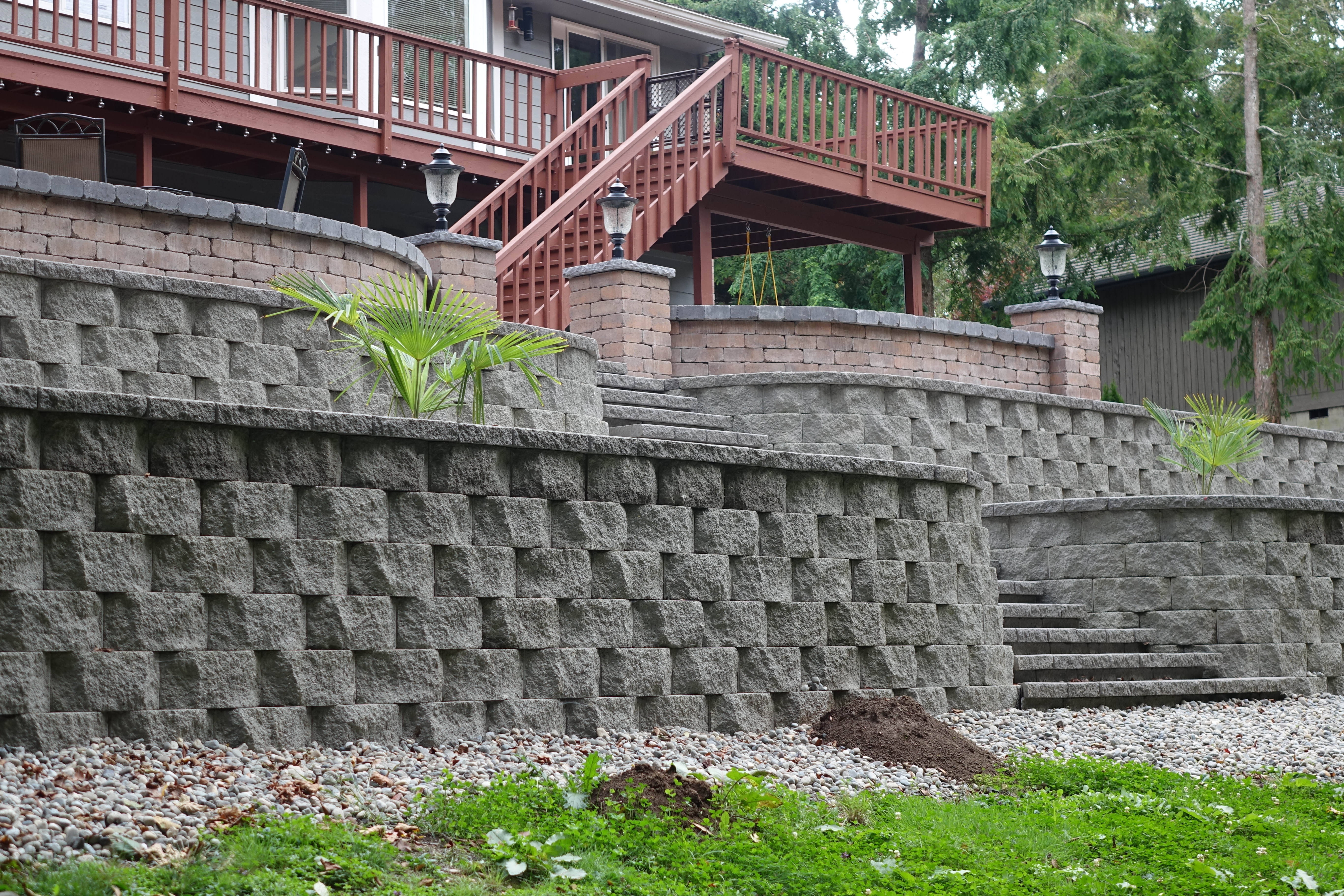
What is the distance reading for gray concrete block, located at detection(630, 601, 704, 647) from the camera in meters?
6.16

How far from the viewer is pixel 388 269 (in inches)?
331

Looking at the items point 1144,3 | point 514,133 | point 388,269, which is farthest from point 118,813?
point 1144,3

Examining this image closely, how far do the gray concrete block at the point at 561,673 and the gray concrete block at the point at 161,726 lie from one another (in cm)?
129

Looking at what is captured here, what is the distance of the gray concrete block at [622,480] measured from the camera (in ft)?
20.0

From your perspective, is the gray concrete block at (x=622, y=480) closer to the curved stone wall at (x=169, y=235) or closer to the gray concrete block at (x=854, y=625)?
the gray concrete block at (x=854, y=625)

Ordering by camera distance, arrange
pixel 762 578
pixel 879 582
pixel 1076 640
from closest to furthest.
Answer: pixel 762 578
pixel 879 582
pixel 1076 640

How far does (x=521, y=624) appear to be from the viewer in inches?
227

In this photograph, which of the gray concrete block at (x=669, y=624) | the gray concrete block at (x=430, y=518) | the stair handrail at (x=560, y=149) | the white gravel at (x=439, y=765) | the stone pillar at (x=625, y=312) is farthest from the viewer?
the stair handrail at (x=560, y=149)

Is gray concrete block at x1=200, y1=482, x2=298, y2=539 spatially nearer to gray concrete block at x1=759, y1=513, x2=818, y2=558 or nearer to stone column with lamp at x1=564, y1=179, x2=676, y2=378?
gray concrete block at x1=759, y1=513, x2=818, y2=558

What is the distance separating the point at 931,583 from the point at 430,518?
9.26 ft

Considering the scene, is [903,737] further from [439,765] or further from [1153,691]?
[1153,691]

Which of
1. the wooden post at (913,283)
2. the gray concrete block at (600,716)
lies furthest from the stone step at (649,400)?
the wooden post at (913,283)

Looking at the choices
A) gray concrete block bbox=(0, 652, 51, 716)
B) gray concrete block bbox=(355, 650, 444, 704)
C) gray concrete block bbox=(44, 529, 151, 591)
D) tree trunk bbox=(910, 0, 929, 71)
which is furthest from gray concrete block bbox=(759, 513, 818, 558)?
tree trunk bbox=(910, 0, 929, 71)

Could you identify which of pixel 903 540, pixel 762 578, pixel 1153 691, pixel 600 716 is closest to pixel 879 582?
pixel 903 540
